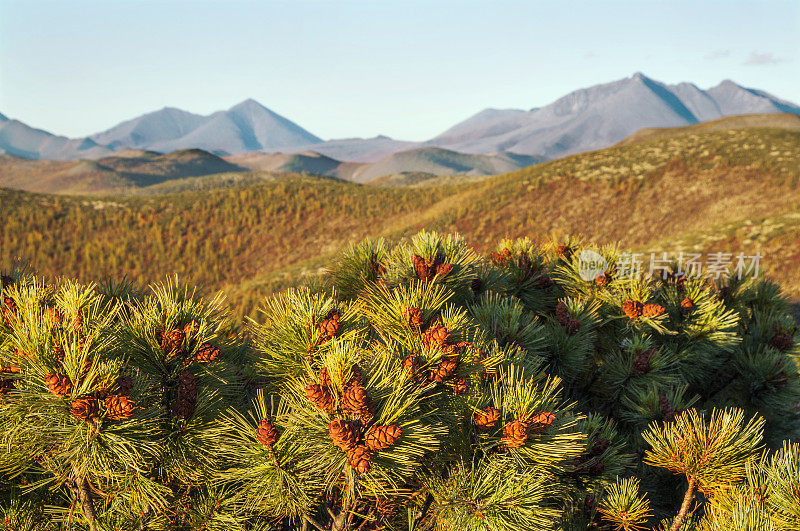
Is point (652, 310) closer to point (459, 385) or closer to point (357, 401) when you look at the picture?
point (459, 385)

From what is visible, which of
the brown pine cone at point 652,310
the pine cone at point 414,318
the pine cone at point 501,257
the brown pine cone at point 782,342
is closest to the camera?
the pine cone at point 414,318

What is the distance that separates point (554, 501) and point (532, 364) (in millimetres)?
841

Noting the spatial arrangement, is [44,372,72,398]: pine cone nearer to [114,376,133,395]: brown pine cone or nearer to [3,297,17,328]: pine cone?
[114,376,133,395]: brown pine cone

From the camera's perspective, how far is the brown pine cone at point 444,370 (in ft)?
6.09

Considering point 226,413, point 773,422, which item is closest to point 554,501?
point 226,413

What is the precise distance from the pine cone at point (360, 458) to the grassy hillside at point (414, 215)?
869 inches

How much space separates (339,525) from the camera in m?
2.14

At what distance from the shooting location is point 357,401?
1.50 m

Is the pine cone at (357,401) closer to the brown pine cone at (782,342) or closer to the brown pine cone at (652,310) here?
the brown pine cone at (652,310)

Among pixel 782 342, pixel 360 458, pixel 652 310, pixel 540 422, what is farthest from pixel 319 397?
pixel 782 342

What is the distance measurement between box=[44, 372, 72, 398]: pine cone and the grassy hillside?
21.6 m

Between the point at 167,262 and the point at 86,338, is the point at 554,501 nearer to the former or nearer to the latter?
the point at 86,338

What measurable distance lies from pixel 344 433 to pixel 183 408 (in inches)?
36.5

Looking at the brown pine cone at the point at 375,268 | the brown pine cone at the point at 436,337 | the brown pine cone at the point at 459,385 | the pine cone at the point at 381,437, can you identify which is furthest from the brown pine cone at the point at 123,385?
the brown pine cone at the point at 375,268
